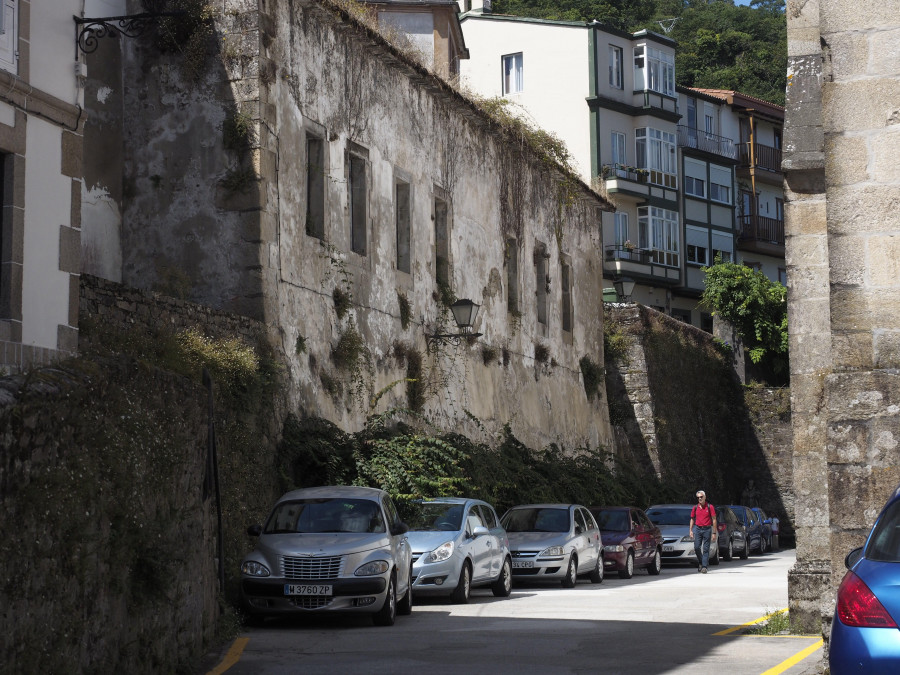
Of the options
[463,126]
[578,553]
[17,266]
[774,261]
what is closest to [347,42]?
[463,126]

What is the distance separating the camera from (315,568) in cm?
1548

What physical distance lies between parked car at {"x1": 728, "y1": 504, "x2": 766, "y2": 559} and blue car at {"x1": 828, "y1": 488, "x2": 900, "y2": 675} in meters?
Result: 30.3

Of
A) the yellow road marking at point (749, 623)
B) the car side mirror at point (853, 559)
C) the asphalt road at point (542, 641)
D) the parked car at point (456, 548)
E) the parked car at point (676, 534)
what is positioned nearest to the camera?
the car side mirror at point (853, 559)

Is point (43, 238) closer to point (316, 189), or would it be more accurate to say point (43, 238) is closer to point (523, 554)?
point (316, 189)

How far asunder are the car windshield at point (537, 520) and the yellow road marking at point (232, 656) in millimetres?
10190

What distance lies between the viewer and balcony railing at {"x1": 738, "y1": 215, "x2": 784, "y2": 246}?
6525cm

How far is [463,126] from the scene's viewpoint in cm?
2980

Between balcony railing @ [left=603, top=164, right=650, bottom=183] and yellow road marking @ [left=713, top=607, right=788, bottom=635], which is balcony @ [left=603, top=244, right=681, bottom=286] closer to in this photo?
balcony railing @ [left=603, top=164, right=650, bottom=183]

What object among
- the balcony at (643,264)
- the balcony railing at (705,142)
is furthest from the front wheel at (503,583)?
the balcony railing at (705,142)

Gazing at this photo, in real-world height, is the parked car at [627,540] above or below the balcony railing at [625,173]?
below

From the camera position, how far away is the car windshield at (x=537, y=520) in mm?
23828

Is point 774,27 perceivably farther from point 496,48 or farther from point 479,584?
point 479,584

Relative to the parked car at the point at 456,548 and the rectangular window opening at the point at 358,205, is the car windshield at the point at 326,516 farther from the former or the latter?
the rectangular window opening at the point at 358,205

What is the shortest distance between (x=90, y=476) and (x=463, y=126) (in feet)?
69.9
